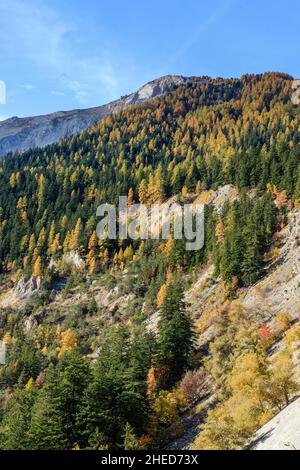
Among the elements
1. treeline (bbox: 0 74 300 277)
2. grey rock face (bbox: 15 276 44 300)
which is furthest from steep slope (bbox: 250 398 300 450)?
grey rock face (bbox: 15 276 44 300)

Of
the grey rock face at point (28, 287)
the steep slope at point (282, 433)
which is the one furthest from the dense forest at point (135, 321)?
the grey rock face at point (28, 287)

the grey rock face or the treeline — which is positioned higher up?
the treeline

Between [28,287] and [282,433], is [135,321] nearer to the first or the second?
[28,287]

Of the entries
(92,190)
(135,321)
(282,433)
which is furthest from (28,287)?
(282,433)

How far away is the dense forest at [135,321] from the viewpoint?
34469 millimetres

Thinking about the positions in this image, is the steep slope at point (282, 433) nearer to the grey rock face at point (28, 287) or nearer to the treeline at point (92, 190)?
the treeline at point (92, 190)

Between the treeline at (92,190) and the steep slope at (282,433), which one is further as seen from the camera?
the treeline at (92,190)

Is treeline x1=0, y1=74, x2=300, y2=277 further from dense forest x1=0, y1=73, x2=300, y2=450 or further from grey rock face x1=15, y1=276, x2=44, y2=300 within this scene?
grey rock face x1=15, y1=276, x2=44, y2=300

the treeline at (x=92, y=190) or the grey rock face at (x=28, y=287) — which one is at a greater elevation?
the treeline at (x=92, y=190)

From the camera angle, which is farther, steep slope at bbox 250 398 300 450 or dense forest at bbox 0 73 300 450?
dense forest at bbox 0 73 300 450

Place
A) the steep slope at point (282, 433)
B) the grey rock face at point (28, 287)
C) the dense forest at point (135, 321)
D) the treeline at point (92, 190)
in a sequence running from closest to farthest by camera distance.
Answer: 1. the steep slope at point (282, 433)
2. the dense forest at point (135, 321)
3. the treeline at point (92, 190)
4. the grey rock face at point (28, 287)

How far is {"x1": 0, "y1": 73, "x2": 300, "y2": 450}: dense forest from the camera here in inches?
1357
